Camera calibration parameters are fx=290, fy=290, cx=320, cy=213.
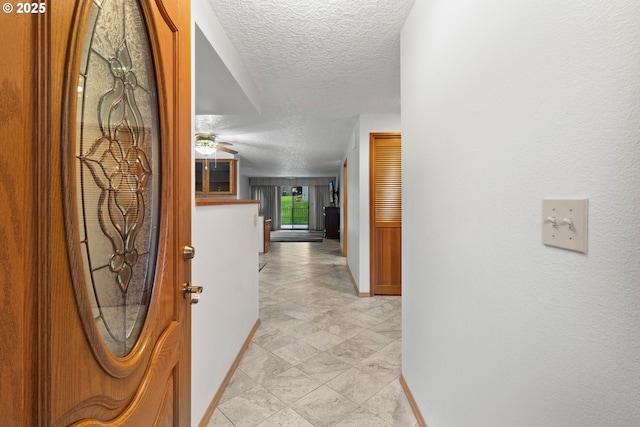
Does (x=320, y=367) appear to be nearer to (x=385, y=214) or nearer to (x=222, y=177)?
(x=385, y=214)

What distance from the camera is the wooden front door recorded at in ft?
1.34

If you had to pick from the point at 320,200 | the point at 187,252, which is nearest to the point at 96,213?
the point at 187,252

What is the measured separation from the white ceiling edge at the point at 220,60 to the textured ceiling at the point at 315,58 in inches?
2.2

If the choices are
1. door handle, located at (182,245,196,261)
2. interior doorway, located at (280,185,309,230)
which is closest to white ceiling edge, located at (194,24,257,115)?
door handle, located at (182,245,196,261)

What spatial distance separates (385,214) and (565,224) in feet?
10.4

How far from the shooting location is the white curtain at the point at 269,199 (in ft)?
41.6

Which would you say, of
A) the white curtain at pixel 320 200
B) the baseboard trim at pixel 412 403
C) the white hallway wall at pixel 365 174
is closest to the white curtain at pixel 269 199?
the white curtain at pixel 320 200

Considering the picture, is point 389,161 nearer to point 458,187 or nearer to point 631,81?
point 458,187

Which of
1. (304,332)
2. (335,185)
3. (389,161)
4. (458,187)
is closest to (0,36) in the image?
(458,187)

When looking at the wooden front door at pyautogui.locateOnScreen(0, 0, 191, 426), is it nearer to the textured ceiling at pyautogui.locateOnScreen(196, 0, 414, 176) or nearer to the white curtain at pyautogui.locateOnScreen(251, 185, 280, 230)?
the textured ceiling at pyautogui.locateOnScreen(196, 0, 414, 176)

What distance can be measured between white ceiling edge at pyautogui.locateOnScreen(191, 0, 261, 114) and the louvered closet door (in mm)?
1706

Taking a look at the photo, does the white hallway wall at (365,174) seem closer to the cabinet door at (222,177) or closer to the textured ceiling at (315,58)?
the textured ceiling at (315,58)

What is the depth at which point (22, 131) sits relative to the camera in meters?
0.41

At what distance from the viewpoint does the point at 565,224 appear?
62cm
